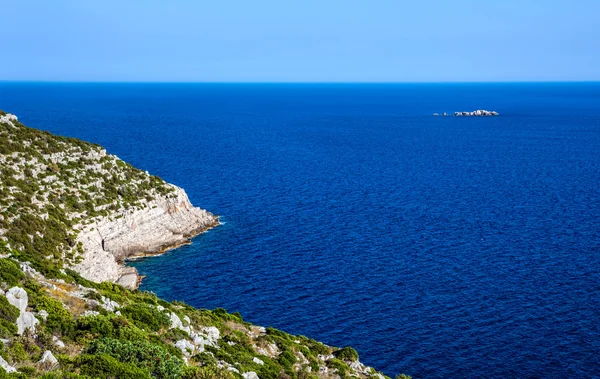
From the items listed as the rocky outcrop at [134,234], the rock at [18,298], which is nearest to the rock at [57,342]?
the rock at [18,298]

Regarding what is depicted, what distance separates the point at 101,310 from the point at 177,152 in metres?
137

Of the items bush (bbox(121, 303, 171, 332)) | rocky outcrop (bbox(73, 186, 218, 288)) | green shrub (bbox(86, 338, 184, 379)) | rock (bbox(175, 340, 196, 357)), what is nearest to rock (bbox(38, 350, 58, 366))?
green shrub (bbox(86, 338, 184, 379))

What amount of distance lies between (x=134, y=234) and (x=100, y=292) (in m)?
42.4

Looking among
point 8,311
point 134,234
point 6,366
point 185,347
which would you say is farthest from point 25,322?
point 134,234

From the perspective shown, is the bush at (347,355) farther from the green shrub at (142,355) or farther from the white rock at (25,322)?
the white rock at (25,322)

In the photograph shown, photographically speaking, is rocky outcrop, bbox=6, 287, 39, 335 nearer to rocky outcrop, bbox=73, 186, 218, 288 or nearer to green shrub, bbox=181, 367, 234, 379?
green shrub, bbox=181, 367, 234, 379

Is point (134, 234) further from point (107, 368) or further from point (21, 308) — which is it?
point (107, 368)

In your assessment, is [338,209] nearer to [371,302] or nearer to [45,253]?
[371,302]

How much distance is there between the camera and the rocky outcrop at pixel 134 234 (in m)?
71.4

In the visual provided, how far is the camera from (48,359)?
26.3 meters

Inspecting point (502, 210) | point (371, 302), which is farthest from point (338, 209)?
point (371, 302)

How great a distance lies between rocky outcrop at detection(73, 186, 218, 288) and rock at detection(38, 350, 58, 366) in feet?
139

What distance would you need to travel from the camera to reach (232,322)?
161ft

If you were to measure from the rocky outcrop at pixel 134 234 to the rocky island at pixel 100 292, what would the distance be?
17cm
